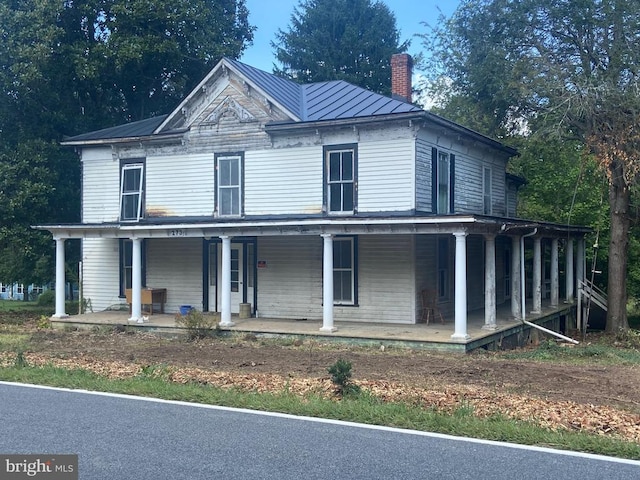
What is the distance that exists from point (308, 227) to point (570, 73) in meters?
9.00

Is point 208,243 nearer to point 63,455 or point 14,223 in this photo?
point 14,223

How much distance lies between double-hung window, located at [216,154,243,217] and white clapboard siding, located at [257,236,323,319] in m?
1.23

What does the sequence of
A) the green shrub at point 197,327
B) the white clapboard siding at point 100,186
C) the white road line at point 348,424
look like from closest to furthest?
the white road line at point 348,424, the green shrub at point 197,327, the white clapboard siding at point 100,186

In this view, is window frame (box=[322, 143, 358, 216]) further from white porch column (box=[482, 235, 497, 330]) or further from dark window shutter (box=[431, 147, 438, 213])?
white porch column (box=[482, 235, 497, 330])

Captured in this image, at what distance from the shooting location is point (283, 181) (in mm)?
18172

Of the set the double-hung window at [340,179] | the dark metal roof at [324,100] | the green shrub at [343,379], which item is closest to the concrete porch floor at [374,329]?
the double-hung window at [340,179]

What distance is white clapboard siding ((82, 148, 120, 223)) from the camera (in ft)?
67.9

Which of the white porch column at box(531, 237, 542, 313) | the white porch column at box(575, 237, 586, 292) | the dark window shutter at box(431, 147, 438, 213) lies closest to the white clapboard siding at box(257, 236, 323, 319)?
the dark window shutter at box(431, 147, 438, 213)

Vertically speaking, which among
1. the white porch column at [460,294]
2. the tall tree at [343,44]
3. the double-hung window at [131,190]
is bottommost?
the white porch column at [460,294]

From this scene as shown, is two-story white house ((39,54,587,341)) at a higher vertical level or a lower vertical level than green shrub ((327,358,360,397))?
higher

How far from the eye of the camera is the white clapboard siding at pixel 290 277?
60.5 feet

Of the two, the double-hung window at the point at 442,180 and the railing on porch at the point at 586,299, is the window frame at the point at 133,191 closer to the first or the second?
the double-hung window at the point at 442,180

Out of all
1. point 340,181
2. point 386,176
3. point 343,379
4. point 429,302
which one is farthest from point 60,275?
point 343,379

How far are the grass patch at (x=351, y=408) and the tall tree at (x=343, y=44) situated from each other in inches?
1292
